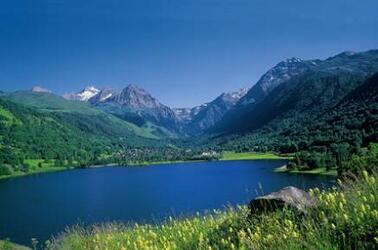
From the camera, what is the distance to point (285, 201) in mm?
9789

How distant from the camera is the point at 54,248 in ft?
46.9

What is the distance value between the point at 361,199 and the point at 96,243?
23.3 ft

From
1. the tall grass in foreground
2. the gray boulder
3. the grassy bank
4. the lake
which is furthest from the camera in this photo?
the grassy bank

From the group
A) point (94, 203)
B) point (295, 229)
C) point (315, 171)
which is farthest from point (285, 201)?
point (315, 171)

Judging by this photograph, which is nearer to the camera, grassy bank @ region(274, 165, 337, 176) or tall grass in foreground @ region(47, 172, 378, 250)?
tall grass in foreground @ region(47, 172, 378, 250)

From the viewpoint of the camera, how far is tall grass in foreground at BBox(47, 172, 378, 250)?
729cm

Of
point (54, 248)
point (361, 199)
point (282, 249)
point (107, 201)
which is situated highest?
point (361, 199)

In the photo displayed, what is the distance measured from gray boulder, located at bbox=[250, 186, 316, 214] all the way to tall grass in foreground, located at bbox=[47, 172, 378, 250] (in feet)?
0.57

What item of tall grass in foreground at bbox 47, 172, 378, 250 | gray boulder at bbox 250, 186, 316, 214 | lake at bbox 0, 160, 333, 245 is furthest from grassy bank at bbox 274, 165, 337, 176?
gray boulder at bbox 250, 186, 316, 214

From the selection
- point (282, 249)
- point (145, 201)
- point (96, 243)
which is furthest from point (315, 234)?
point (145, 201)

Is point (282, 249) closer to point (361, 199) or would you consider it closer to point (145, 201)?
point (361, 199)

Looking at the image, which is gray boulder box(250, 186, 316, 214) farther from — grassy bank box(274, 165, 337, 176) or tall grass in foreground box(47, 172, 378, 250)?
grassy bank box(274, 165, 337, 176)

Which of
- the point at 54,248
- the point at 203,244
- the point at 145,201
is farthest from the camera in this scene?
the point at 145,201

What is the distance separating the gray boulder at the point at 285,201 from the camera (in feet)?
31.5
